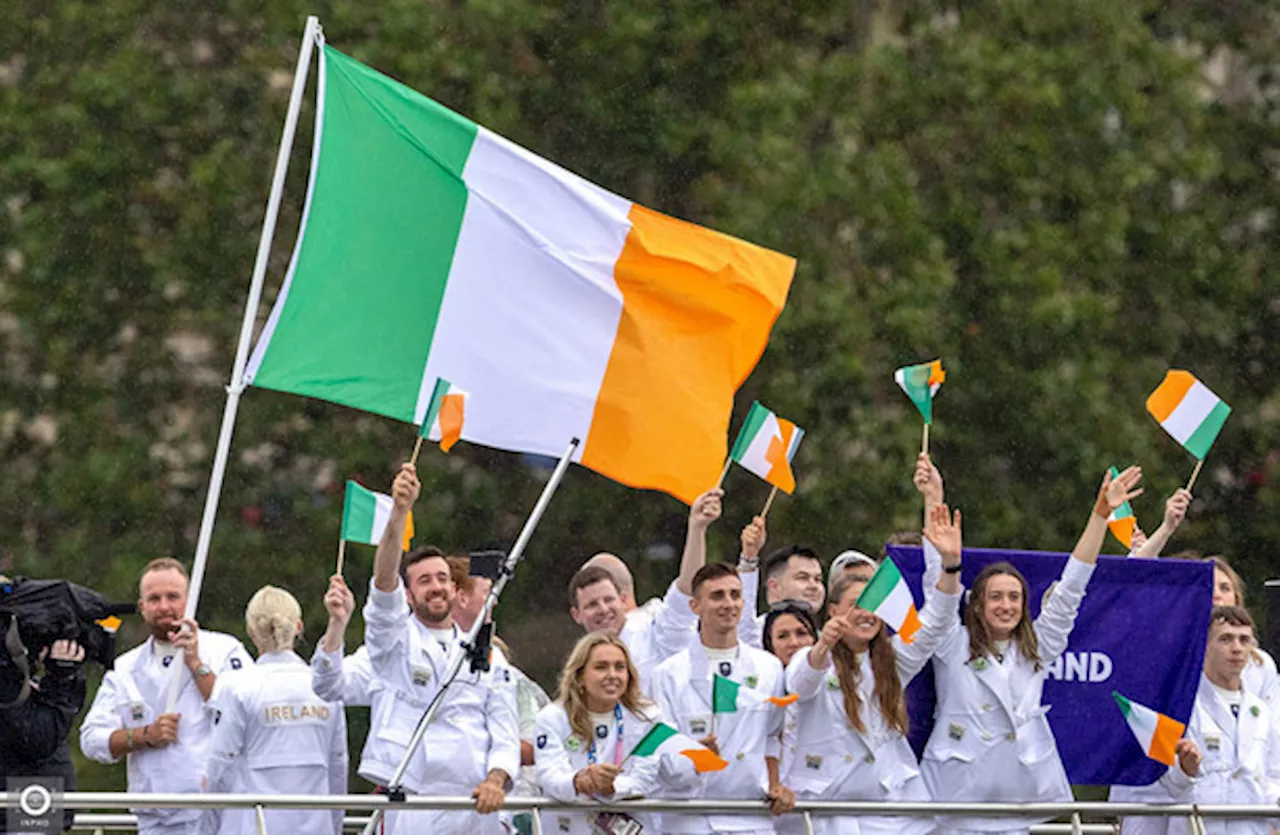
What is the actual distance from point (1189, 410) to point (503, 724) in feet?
10.6

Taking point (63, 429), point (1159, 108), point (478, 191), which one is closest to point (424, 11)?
point (63, 429)

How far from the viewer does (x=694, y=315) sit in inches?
457

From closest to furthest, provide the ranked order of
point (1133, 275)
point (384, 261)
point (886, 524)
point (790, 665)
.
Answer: point (790, 665)
point (384, 261)
point (886, 524)
point (1133, 275)

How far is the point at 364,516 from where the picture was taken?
10.4 m

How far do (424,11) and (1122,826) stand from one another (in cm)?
951

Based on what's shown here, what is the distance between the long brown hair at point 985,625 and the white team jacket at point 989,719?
0.03 metres

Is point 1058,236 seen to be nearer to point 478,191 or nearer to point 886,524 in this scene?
point 886,524

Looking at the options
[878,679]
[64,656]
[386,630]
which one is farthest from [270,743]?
[878,679]

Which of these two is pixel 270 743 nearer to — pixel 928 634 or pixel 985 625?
pixel 928 634

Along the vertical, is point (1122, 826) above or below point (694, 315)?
below

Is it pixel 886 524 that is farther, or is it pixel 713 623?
pixel 886 524

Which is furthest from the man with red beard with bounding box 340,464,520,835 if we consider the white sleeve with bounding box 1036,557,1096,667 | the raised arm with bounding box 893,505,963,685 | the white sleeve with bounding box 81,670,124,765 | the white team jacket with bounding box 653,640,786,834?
the white sleeve with bounding box 1036,557,1096,667

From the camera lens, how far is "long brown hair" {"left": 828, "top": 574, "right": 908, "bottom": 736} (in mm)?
10664

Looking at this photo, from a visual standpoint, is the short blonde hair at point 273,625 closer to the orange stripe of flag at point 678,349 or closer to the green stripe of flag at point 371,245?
the green stripe of flag at point 371,245
